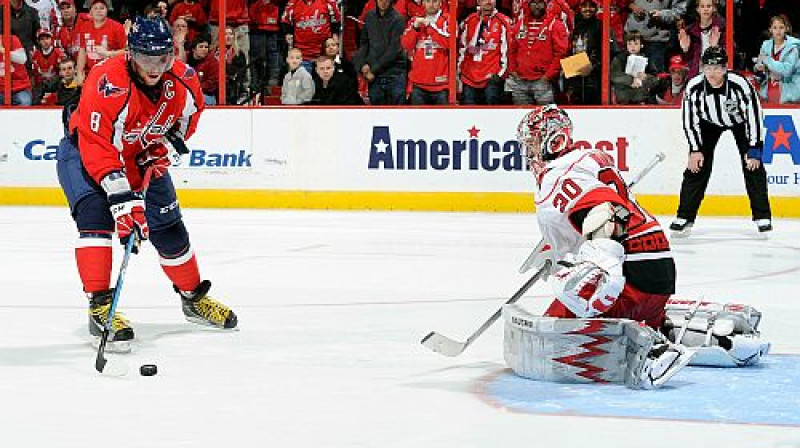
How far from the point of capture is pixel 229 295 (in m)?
6.86

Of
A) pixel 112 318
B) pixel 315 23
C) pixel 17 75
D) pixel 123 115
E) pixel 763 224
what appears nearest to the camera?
pixel 112 318

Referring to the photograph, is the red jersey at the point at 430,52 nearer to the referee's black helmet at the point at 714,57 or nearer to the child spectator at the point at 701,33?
the child spectator at the point at 701,33

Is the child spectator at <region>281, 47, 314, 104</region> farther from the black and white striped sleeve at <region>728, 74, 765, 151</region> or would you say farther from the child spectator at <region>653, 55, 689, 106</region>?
the black and white striped sleeve at <region>728, 74, 765, 151</region>

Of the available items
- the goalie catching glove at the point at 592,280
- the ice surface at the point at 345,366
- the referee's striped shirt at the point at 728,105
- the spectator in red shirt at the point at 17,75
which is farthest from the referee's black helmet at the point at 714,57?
the spectator in red shirt at the point at 17,75

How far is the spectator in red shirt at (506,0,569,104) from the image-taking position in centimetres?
1191

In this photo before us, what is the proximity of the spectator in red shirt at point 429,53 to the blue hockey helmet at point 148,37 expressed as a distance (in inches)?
285

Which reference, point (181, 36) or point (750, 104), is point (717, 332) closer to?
point (750, 104)

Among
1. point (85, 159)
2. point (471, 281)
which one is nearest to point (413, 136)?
point (471, 281)

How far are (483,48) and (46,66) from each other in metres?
4.03

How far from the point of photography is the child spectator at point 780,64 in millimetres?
11328

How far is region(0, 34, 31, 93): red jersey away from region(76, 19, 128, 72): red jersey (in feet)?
2.19

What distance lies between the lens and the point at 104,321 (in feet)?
17.5

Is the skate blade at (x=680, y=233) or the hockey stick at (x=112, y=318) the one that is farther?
the skate blade at (x=680, y=233)

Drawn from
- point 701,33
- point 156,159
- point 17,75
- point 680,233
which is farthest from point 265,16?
point 156,159
